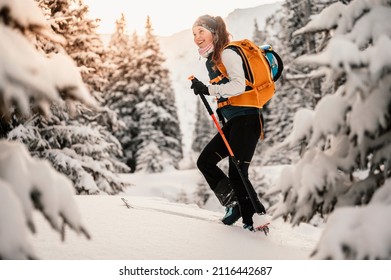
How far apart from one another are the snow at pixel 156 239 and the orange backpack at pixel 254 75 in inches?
56.6

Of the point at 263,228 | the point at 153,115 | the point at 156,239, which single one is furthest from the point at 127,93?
the point at 156,239

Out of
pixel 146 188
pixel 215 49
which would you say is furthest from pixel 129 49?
pixel 215 49

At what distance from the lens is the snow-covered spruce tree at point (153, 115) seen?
116 ft

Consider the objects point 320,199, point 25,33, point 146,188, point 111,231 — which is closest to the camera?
point 25,33

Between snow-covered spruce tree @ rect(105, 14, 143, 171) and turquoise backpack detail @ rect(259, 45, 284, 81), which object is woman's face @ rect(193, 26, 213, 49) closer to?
turquoise backpack detail @ rect(259, 45, 284, 81)

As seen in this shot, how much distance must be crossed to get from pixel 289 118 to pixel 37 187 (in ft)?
117

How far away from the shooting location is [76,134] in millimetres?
12969

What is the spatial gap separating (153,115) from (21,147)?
34.6m

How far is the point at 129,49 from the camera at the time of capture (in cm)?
3884

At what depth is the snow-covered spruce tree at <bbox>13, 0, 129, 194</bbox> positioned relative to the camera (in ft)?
38.9

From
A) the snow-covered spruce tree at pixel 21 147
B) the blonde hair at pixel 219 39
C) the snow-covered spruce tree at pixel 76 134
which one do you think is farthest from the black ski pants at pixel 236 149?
the snow-covered spruce tree at pixel 76 134

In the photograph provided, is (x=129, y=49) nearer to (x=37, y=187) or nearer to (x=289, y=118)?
(x=289, y=118)

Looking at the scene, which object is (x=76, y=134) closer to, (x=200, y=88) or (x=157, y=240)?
(x=200, y=88)

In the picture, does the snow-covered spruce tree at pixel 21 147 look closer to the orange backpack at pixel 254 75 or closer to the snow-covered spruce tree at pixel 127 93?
the orange backpack at pixel 254 75
